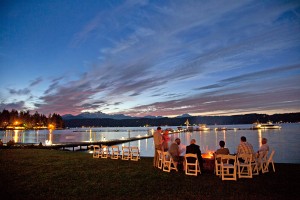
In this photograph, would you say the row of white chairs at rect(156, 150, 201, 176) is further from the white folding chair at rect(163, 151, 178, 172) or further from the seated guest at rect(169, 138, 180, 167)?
the seated guest at rect(169, 138, 180, 167)

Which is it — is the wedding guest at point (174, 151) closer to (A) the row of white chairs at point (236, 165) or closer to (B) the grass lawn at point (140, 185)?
(B) the grass lawn at point (140, 185)

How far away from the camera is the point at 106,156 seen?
19859 mm

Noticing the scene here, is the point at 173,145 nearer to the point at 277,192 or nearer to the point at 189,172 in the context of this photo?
the point at 189,172

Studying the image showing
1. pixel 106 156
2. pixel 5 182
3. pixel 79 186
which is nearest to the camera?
pixel 79 186

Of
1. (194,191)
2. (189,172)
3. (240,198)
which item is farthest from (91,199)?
(189,172)

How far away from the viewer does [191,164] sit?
1134cm

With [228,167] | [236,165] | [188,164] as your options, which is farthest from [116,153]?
[228,167]

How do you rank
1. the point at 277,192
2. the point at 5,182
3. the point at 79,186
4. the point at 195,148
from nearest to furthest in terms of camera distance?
the point at 277,192
the point at 79,186
the point at 5,182
the point at 195,148

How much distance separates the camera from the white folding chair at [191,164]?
11.2 m

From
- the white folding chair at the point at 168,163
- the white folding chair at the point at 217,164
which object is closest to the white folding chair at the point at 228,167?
the white folding chair at the point at 217,164

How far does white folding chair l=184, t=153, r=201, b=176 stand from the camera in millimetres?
11248

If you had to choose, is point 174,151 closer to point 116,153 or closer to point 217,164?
point 217,164

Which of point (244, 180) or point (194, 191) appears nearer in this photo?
point (194, 191)

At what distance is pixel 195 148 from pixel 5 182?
814 cm
